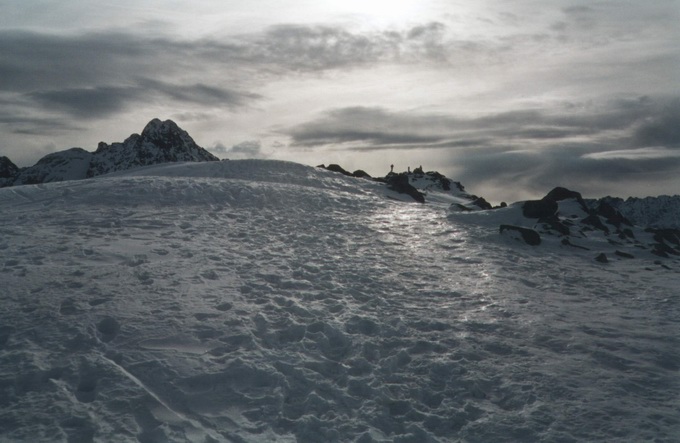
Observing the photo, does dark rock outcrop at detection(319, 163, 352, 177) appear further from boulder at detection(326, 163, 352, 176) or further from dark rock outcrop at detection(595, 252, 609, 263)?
dark rock outcrop at detection(595, 252, 609, 263)

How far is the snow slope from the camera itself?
7762 millimetres

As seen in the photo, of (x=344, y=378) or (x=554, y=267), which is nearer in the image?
(x=344, y=378)

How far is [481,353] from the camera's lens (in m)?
10.0

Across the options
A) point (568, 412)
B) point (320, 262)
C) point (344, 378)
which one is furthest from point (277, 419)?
point (320, 262)

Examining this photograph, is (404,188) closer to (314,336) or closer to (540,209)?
(540,209)

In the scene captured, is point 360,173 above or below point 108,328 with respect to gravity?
above

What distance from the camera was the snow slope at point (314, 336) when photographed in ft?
25.5

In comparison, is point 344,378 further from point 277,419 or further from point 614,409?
point 614,409

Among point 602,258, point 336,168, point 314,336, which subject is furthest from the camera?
point 336,168

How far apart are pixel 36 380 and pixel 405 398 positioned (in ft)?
18.6

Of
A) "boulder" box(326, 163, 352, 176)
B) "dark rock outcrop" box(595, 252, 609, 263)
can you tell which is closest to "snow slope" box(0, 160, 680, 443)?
"dark rock outcrop" box(595, 252, 609, 263)

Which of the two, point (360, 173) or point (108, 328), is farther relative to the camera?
point (360, 173)

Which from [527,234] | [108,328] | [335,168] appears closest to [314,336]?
[108,328]

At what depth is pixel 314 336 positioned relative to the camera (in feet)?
33.0
